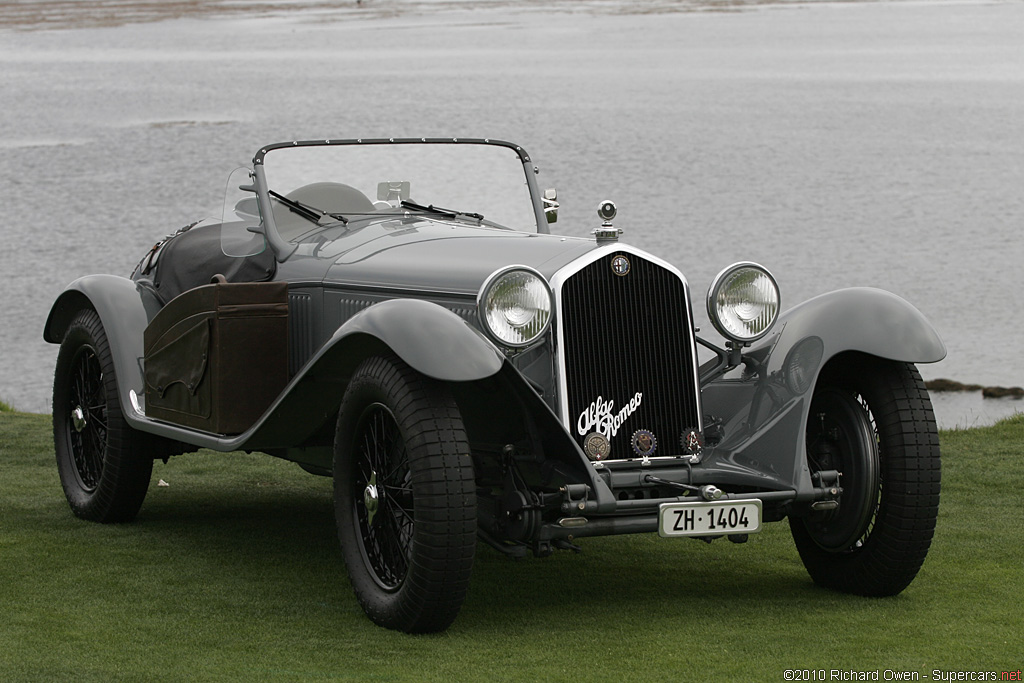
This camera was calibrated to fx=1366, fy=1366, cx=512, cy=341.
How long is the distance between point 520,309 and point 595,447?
58 centimetres

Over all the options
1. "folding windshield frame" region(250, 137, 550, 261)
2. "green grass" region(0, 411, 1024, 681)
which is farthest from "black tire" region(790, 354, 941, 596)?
"folding windshield frame" region(250, 137, 550, 261)

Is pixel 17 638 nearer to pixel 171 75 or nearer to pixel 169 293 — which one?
pixel 169 293

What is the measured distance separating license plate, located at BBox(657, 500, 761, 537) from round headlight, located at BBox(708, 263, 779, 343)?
83cm

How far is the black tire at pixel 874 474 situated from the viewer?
4.99 metres

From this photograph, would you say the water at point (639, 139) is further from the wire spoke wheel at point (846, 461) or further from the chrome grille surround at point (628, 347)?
the chrome grille surround at point (628, 347)

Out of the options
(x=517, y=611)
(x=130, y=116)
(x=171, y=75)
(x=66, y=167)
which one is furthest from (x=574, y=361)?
(x=171, y=75)

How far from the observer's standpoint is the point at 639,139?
25.6 m

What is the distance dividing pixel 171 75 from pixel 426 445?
3181 centimetres

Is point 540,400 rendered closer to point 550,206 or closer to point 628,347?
point 628,347

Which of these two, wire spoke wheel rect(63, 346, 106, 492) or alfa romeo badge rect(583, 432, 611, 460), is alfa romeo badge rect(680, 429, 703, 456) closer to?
alfa romeo badge rect(583, 432, 611, 460)

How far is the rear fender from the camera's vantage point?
16.4ft

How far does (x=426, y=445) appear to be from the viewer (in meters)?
4.48

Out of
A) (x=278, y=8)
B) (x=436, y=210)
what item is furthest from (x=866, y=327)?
(x=278, y=8)

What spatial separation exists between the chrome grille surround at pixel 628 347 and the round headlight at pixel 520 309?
13cm
